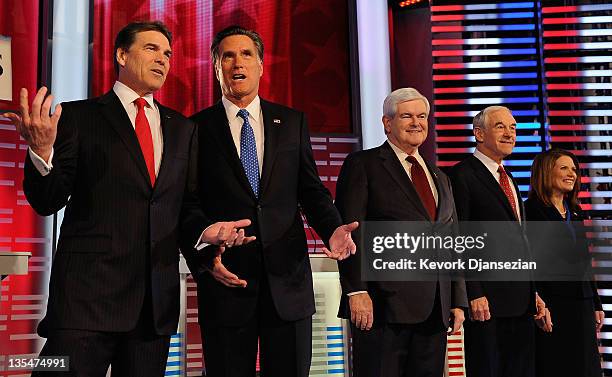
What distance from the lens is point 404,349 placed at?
279 centimetres

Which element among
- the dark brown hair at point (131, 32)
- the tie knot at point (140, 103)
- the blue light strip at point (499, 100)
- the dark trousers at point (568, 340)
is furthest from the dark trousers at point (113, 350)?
the blue light strip at point (499, 100)

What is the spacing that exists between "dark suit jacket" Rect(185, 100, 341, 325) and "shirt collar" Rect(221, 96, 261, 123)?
0.07 ft

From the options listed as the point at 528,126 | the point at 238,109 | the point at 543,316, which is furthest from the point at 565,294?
the point at 238,109

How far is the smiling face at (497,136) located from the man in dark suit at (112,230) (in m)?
1.85

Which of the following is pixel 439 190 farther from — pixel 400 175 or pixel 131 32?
pixel 131 32

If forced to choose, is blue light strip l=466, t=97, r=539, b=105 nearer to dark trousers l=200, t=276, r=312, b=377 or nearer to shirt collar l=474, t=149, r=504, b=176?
shirt collar l=474, t=149, r=504, b=176

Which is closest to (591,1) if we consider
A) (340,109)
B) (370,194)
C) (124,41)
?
(340,109)

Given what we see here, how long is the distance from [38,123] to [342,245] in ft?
3.19

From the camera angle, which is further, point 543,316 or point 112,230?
point 543,316

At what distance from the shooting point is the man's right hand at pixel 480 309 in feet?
10.4

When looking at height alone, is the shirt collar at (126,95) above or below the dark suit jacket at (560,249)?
above

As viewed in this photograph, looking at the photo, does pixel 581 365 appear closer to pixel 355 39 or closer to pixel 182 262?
pixel 182 262

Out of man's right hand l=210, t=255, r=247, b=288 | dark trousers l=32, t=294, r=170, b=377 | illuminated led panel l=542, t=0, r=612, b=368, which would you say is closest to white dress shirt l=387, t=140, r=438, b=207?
man's right hand l=210, t=255, r=247, b=288

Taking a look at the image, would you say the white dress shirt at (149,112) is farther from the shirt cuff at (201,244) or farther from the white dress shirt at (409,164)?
the white dress shirt at (409,164)
